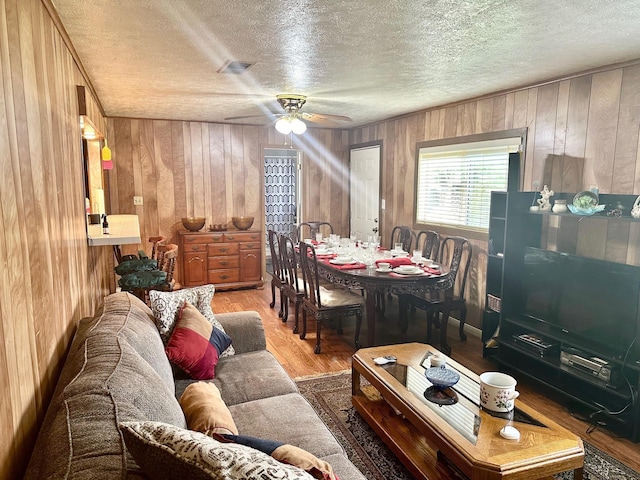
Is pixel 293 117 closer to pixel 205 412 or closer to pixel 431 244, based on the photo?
pixel 431 244

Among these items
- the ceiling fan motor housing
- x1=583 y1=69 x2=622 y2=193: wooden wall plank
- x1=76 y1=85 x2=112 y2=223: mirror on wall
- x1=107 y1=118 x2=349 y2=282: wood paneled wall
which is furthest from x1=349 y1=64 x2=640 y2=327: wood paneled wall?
x1=76 y1=85 x2=112 y2=223: mirror on wall

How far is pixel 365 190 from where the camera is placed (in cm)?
650

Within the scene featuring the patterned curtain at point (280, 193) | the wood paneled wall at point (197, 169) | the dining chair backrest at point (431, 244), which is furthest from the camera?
the patterned curtain at point (280, 193)

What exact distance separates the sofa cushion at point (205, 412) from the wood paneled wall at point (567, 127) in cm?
290

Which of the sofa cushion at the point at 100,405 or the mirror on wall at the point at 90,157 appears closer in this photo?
the sofa cushion at the point at 100,405

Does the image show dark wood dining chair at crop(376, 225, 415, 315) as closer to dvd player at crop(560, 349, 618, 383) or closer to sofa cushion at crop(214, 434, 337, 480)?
dvd player at crop(560, 349, 618, 383)

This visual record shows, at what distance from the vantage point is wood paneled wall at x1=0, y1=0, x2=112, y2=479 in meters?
1.21

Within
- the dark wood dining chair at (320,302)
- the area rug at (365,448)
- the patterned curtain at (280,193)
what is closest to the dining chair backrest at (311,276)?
the dark wood dining chair at (320,302)

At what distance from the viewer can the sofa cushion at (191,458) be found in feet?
2.90

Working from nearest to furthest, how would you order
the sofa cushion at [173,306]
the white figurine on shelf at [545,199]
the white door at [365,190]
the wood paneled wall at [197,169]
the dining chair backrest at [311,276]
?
→ the sofa cushion at [173,306]
the white figurine on shelf at [545,199]
the dining chair backrest at [311,276]
the wood paneled wall at [197,169]
the white door at [365,190]

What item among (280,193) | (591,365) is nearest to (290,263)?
(591,365)

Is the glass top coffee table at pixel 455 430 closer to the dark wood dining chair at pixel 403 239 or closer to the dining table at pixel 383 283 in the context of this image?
the dining table at pixel 383 283

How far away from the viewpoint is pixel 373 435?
8.56 feet

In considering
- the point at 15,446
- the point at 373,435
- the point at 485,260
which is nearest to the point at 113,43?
the point at 15,446
